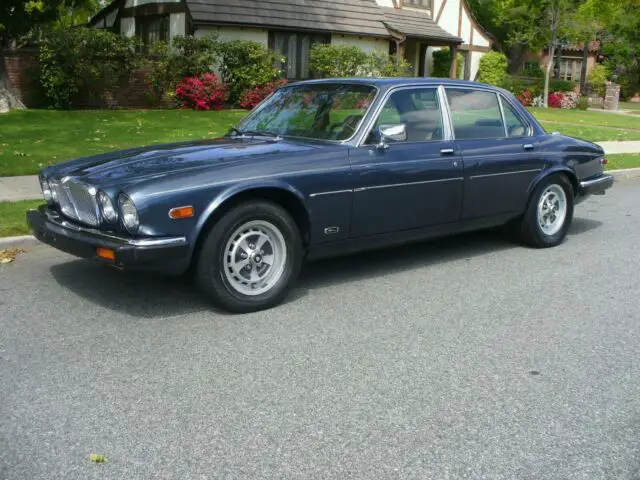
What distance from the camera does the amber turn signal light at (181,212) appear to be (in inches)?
192

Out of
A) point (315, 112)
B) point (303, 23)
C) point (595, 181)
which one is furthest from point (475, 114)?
point (303, 23)

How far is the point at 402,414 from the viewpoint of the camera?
3775mm

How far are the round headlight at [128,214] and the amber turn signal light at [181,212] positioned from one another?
221 millimetres

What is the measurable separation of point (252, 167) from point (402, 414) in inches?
87.2

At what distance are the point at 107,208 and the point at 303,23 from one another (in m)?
21.9

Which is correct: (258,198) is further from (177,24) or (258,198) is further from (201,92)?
(177,24)

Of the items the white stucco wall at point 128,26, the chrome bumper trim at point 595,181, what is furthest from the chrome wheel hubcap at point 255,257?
the white stucco wall at point 128,26

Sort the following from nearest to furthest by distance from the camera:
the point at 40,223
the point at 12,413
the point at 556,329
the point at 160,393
→ the point at 12,413 → the point at 160,393 → the point at 556,329 → the point at 40,223

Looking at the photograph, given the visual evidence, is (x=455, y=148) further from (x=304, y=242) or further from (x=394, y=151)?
(x=304, y=242)

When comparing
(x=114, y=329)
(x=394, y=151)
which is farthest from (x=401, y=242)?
(x=114, y=329)

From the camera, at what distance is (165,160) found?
17.8ft

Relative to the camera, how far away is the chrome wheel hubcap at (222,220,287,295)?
207 inches

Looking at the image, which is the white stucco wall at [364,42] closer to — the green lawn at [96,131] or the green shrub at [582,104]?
the green lawn at [96,131]

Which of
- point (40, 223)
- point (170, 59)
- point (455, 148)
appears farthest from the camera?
point (170, 59)
